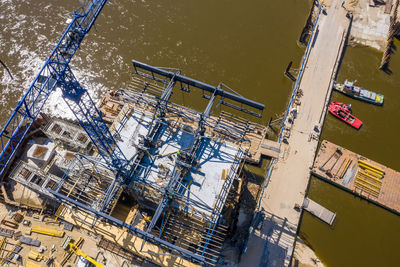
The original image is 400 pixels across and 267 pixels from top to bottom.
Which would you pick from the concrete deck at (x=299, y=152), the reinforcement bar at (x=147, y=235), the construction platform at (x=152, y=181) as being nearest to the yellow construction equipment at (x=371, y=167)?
the concrete deck at (x=299, y=152)

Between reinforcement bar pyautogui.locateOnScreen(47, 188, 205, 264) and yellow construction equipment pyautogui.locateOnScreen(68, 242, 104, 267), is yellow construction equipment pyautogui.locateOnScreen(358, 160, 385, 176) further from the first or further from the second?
yellow construction equipment pyautogui.locateOnScreen(68, 242, 104, 267)

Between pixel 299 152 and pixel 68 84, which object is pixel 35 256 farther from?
pixel 299 152

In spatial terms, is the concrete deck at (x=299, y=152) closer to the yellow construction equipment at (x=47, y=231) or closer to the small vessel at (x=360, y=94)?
the small vessel at (x=360, y=94)

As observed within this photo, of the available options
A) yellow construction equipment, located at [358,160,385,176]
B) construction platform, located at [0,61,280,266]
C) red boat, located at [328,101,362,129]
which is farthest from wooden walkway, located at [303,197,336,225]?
red boat, located at [328,101,362,129]

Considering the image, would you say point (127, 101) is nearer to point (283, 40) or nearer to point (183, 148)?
point (183, 148)

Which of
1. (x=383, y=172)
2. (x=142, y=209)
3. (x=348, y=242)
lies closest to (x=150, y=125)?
(x=142, y=209)

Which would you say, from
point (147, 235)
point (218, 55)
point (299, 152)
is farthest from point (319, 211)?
point (218, 55)
